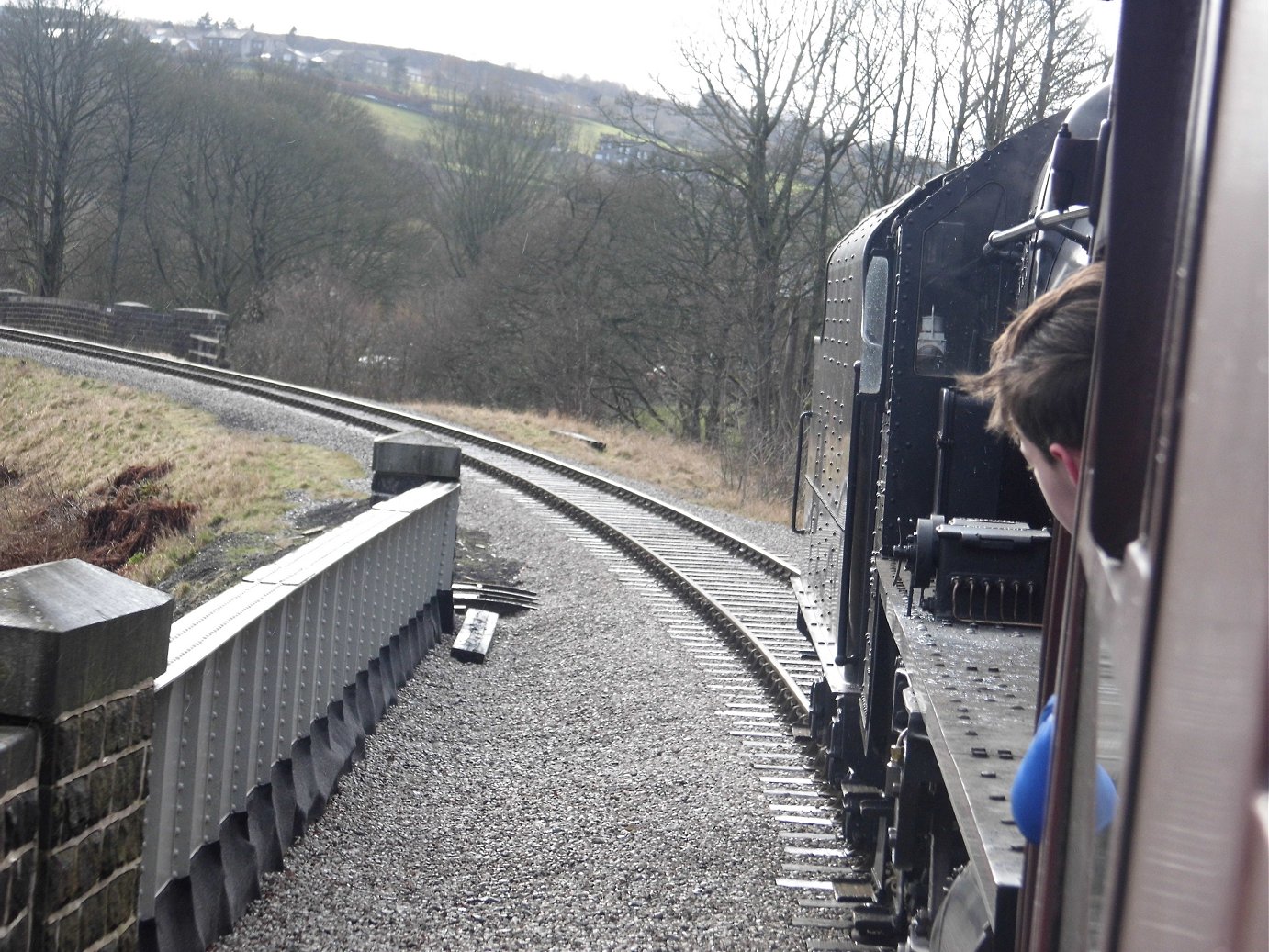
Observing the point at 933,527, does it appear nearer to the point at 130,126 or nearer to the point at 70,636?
the point at 70,636

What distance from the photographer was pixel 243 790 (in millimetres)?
5180

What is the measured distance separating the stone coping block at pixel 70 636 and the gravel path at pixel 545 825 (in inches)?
62.5

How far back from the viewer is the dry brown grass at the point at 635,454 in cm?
1967

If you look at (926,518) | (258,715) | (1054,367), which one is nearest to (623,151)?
(926,518)

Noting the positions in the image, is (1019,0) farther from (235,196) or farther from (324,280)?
(235,196)

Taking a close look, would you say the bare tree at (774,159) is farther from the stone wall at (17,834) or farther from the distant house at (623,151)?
the stone wall at (17,834)

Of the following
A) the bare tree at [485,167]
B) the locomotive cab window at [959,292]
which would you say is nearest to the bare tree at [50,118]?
the bare tree at [485,167]

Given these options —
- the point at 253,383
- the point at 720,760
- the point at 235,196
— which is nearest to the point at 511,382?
the point at 253,383

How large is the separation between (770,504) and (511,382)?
59.6ft

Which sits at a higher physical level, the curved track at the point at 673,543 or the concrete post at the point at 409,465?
the concrete post at the point at 409,465

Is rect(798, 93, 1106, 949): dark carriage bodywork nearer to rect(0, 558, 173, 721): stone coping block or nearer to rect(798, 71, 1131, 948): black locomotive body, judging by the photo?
rect(798, 71, 1131, 948): black locomotive body

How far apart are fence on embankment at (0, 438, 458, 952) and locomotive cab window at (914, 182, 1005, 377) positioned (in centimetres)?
295

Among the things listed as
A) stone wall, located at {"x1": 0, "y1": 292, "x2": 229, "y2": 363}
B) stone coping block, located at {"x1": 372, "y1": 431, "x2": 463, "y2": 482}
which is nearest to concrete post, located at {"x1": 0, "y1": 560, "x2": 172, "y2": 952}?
stone coping block, located at {"x1": 372, "y1": 431, "x2": 463, "y2": 482}

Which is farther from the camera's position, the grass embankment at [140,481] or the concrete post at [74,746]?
the grass embankment at [140,481]
